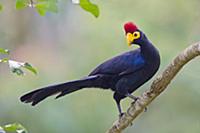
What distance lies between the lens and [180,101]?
4.93m

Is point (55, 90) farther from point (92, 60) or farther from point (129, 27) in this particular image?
point (92, 60)

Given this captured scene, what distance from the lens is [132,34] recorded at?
2.08 metres

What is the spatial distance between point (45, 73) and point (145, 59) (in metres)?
3.05

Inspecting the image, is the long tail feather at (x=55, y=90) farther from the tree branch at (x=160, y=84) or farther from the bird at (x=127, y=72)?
the tree branch at (x=160, y=84)

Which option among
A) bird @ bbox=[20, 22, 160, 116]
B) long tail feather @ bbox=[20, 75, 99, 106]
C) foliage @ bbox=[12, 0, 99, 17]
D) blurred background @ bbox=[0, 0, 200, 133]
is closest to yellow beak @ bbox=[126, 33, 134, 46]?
bird @ bbox=[20, 22, 160, 116]

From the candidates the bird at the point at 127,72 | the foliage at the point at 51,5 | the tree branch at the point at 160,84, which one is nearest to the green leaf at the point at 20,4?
the foliage at the point at 51,5

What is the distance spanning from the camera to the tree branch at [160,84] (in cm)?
171

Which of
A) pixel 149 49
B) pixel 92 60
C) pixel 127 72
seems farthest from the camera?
pixel 92 60

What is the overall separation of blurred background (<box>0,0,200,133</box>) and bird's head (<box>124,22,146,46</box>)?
2274mm

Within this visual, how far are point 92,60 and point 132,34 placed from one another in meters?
2.94

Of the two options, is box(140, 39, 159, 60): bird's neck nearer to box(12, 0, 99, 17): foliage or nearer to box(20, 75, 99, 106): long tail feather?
box(20, 75, 99, 106): long tail feather

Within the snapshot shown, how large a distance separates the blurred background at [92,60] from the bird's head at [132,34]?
2.27 meters

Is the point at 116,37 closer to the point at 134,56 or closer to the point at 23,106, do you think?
the point at 23,106

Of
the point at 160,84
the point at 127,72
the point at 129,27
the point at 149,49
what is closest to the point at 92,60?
the point at 127,72
